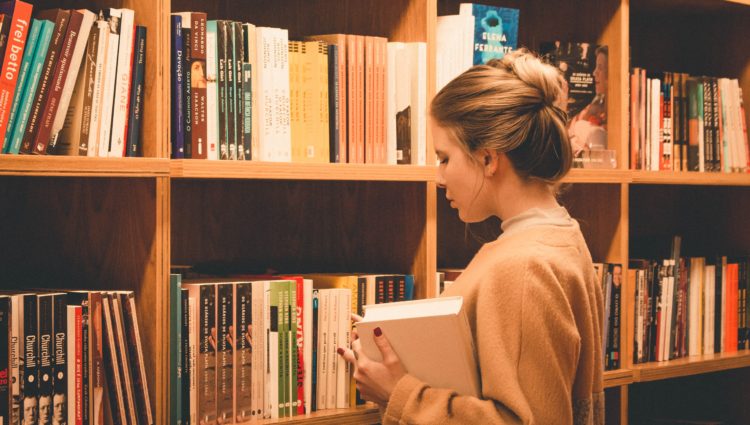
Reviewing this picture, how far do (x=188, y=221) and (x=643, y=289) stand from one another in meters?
1.22

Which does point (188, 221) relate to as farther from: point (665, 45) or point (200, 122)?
point (665, 45)

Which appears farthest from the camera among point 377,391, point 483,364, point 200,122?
point 200,122

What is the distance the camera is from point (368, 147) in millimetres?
2039

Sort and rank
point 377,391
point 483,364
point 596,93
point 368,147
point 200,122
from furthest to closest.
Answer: point 596,93 < point 368,147 < point 200,122 < point 377,391 < point 483,364

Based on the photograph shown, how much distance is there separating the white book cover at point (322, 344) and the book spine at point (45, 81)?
0.68m

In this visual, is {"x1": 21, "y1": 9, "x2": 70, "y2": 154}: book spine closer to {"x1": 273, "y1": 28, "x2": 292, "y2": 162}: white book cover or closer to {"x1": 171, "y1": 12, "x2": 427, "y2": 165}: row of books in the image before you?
{"x1": 171, "y1": 12, "x2": 427, "y2": 165}: row of books

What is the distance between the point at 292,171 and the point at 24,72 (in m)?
0.55

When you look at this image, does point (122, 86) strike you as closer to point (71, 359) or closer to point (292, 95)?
point (292, 95)

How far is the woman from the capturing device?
4.95 feet

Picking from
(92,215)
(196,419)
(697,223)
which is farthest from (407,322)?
(697,223)

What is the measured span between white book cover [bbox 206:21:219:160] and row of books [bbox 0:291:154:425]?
13.0 inches

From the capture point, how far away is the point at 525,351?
1502 mm

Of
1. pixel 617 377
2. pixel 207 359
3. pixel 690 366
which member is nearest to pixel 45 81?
pixel 207 359

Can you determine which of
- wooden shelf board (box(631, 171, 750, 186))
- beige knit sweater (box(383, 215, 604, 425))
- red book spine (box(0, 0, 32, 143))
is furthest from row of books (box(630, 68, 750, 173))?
red book spine (box(0, 0, 32, 143))
